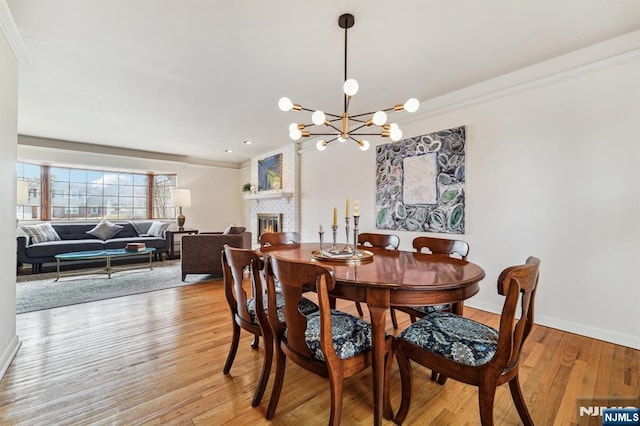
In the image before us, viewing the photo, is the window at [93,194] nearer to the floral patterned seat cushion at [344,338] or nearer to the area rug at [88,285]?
the area rug at [88,285]

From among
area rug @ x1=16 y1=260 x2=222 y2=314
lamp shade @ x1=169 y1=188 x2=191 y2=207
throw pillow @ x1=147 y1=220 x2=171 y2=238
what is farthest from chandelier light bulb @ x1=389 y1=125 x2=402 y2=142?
throw pillow @ x1=147 y1=220 x2=171 y2=238

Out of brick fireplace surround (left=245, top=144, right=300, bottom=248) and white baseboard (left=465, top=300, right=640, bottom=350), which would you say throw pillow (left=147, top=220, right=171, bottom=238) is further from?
white baseboard (left=465, top=300, right=640, bottom=350)

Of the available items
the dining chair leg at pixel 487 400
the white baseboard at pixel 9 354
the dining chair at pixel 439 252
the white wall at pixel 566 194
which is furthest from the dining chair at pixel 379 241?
the white baseboard at pixel 9 354

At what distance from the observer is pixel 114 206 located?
6.35 meters

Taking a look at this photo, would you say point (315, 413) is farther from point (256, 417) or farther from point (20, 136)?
point (20, 136)

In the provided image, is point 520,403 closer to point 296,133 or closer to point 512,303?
point 512,303

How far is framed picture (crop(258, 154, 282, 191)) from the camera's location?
5.93 m

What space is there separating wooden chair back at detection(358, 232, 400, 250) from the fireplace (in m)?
3.34

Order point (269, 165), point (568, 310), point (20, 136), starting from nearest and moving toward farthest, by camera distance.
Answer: point (568, 310), point (20, 136), point (269, 165)

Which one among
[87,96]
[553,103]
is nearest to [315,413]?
[553,103]

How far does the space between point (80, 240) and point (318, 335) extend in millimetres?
5994

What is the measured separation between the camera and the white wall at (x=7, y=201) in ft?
5.91

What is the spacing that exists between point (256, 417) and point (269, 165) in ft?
17.4

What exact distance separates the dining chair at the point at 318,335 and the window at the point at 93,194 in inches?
256
